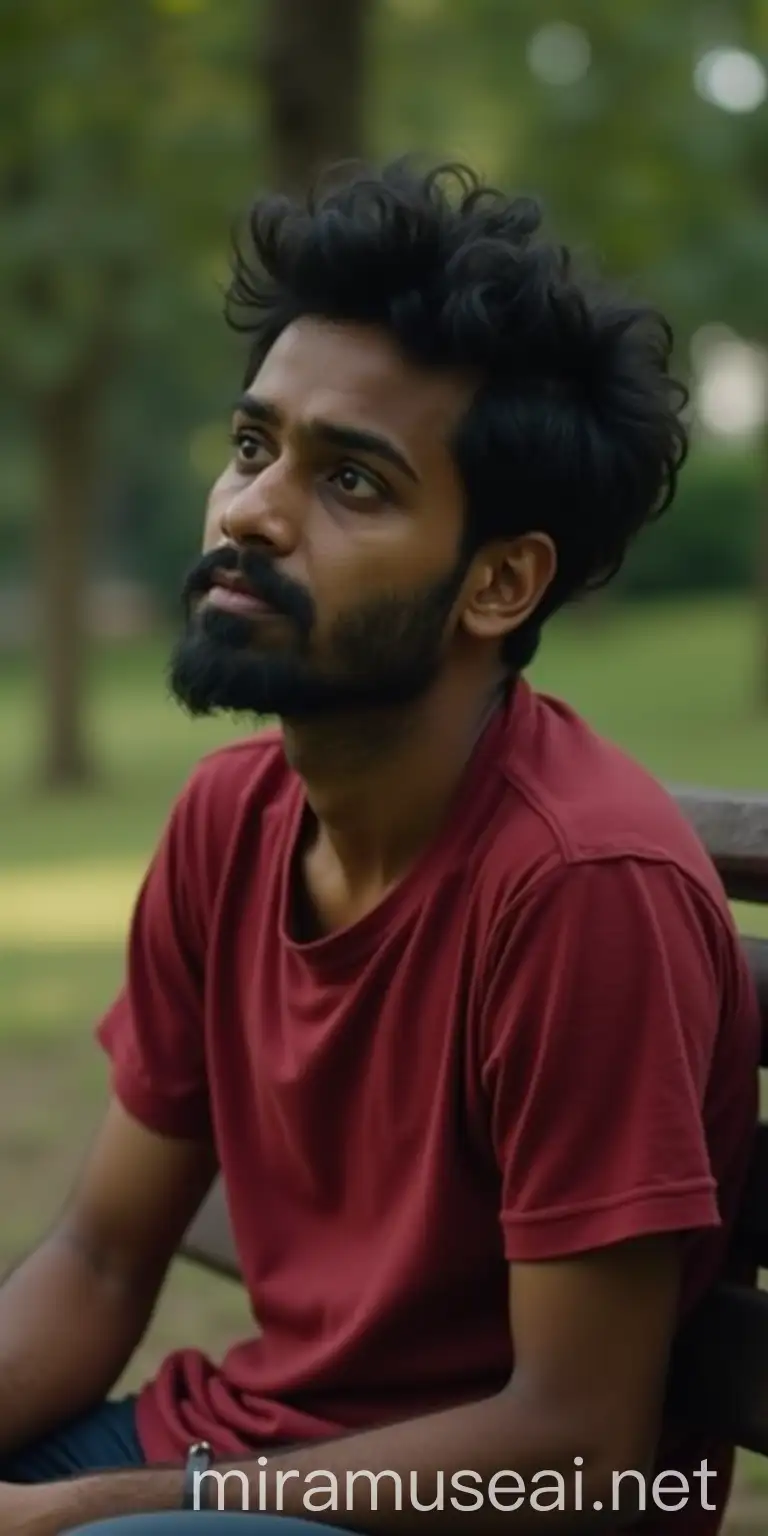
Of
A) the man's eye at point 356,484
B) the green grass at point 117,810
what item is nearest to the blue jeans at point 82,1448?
the man's eye at point 356,484

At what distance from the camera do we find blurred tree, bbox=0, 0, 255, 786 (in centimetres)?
1284

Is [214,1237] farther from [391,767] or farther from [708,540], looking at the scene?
[708,540]

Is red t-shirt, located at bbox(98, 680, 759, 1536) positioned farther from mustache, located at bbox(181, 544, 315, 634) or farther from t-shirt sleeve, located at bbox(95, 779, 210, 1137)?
mustache, located at bbox(181, 544, 315, 634)

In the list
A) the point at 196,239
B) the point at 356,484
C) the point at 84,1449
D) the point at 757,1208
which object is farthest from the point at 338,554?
the point at 196,239

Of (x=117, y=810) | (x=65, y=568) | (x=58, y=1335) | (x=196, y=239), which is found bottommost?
(x=117, y=810)

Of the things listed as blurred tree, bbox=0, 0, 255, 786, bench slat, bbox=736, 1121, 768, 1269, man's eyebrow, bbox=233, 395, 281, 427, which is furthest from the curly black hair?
blurred tree, bbox=0, 0, 255, 786

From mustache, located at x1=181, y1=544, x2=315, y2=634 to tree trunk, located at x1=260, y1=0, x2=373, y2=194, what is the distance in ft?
16.5

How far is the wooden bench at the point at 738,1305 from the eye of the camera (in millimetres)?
2650

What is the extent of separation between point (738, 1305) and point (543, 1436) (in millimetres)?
360

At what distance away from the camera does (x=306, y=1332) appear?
8.80 feet

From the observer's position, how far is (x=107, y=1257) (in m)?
2.99

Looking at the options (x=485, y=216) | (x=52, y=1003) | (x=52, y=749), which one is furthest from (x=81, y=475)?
(x=485, y=216)

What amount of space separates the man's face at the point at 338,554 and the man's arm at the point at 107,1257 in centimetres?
60

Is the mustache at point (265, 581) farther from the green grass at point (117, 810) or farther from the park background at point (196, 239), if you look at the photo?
the green grass at point (117, 810)
